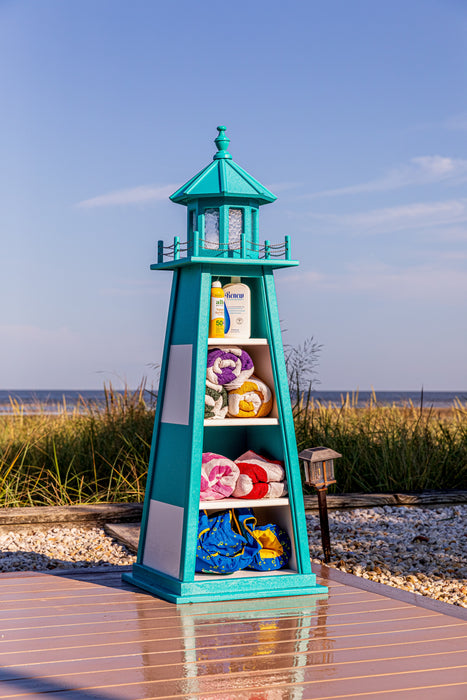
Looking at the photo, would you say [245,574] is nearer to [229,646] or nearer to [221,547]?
[221,547]

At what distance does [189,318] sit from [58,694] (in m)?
1.85

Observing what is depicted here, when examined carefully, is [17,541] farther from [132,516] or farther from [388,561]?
[388,561]

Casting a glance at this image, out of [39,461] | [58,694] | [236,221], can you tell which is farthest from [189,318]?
[39,461]

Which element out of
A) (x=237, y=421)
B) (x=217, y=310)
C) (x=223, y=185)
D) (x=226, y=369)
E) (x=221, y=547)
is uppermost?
(x=223, y=185)

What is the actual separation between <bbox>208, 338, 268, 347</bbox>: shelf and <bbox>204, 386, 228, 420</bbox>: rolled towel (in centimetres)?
21

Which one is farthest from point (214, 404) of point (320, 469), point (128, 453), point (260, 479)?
point (128, 453)

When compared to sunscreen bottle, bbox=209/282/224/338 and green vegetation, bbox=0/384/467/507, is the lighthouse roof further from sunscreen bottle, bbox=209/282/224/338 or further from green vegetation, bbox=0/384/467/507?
green vegetation, bbox=0/384/467/507

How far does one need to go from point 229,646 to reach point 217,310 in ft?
5.03

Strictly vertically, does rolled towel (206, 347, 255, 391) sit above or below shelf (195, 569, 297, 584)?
above

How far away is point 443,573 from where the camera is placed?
529 centimetres

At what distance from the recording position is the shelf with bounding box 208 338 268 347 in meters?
3.93

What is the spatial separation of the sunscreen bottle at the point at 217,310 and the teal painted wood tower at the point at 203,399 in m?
0.05

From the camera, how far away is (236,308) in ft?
13.3

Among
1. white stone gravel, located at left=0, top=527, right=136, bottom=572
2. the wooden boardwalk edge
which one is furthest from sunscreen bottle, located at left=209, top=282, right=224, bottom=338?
the wooden boardwalk edge
